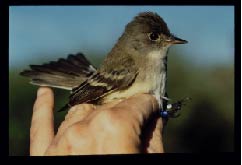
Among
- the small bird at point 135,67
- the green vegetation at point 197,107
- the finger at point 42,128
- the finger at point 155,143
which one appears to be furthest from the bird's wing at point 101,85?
the green vegetation at point 197,107

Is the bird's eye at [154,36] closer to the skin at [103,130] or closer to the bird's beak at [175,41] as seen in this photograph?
the bird's beak at [175,41]

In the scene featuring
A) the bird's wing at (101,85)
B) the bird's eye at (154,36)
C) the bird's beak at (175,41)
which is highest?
the bird's eye at (154,36)

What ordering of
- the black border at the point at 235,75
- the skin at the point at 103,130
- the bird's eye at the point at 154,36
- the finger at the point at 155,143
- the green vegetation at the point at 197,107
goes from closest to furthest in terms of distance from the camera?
the skin at the point at 103,130
the finger at the point at 155,143
the black border at the point at 235,75
the bird's eye at the point at 154,36
the green vegetation at the point at 197,107

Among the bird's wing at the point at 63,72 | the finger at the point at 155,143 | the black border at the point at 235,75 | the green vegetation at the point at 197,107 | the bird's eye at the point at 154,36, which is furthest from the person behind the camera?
the green vegetation at the point at 197,107

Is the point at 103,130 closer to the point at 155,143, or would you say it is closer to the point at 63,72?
the point at 155,143

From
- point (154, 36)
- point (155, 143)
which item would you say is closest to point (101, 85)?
point (154, 36)
